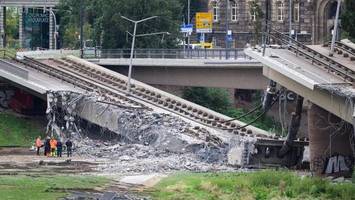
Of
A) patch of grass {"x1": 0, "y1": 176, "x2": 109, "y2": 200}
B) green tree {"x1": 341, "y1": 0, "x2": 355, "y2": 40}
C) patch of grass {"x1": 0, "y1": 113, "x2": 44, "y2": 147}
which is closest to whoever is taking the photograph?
patch of grass {"x1": 0, "y1": 176, "x2": 109, "y2": 200}

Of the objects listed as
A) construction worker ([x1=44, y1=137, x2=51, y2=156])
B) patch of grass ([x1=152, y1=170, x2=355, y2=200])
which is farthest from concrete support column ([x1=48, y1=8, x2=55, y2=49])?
patch of grass ([x1=152, y1=170, x2=355, y2=200])

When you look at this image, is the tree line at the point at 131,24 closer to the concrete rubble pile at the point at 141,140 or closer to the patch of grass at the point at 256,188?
the concrete rubble pile at the point at 141,140

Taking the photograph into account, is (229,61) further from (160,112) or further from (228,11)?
(228,11)

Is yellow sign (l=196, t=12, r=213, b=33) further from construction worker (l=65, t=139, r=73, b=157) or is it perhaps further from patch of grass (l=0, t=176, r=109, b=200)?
patch of grass (l=0, t=176, r=109, b=200)

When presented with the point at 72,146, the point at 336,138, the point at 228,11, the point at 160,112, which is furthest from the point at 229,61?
the point at 228,11

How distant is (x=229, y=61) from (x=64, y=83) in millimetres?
14977

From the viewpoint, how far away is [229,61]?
102375mm

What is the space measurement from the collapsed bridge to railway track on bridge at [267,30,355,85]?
22.8 feet

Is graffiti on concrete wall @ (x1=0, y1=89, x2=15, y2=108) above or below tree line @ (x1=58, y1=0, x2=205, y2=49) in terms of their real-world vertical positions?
below

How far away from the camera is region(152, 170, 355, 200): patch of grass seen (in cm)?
6438

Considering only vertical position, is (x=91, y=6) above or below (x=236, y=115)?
above

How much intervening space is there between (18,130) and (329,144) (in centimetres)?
3303

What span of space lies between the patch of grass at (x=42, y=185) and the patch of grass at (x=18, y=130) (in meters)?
25.2

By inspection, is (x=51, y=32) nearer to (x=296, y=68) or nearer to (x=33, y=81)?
(x=33, y=81)
